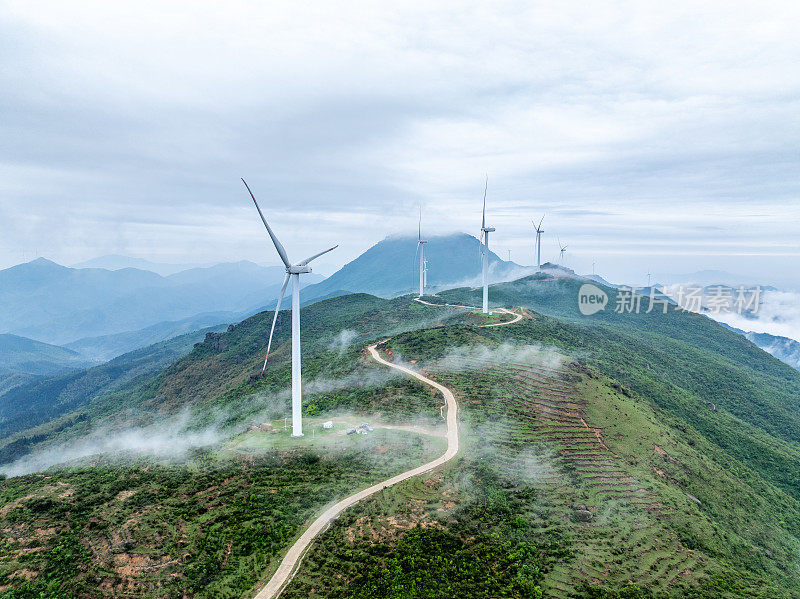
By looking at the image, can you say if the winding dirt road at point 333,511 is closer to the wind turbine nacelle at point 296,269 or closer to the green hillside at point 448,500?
the green hillside at point 448,500

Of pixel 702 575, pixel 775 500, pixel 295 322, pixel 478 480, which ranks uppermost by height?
pixel 295 322

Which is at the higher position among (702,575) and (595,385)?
(595,385)

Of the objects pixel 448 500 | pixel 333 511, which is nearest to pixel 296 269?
pixel 333 511

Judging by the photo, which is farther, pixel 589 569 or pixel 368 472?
pixel 368 472

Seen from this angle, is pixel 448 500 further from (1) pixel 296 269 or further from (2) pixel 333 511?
(1) pixel 296 269


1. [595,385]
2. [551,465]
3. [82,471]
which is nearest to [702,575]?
[551,465]

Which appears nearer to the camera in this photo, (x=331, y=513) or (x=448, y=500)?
(x=331, y=513)

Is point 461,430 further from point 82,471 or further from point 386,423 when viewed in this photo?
point 82,471

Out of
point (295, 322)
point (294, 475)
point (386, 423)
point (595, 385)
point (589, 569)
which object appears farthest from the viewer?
point (595, 385)
